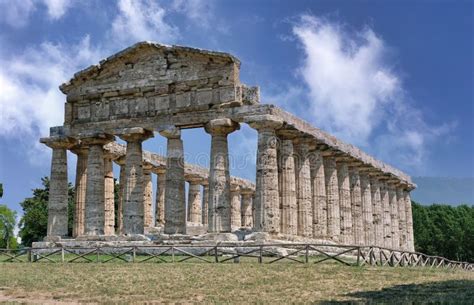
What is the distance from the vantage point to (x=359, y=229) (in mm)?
54188

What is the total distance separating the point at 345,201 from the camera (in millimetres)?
51594

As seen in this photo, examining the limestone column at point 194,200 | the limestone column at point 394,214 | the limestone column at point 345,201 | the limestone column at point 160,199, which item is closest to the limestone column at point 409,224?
the limestone column at point 394,214

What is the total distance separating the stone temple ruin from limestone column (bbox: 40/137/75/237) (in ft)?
0.22

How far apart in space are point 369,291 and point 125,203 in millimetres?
23046

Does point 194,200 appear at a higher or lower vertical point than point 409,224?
higher

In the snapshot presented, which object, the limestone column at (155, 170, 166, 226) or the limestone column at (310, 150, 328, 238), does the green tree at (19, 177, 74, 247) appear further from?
the limestone column at (310, 150, 328, 238)

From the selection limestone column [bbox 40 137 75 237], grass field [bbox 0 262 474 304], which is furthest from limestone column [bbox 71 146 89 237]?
grass field [bbox 0 262 474 304]

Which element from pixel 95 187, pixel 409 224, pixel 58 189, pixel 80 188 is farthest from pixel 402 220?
pixel 58 189

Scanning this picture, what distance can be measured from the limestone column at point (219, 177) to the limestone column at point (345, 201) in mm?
13633

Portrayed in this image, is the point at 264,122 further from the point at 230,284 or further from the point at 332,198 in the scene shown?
the point at 230,284

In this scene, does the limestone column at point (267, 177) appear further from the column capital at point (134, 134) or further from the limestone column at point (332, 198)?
the limestone column at point (332, 198)

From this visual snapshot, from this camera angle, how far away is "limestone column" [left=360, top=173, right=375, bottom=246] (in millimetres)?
55844

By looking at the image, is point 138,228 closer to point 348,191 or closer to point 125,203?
point 125,203

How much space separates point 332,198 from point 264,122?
40.3ft
